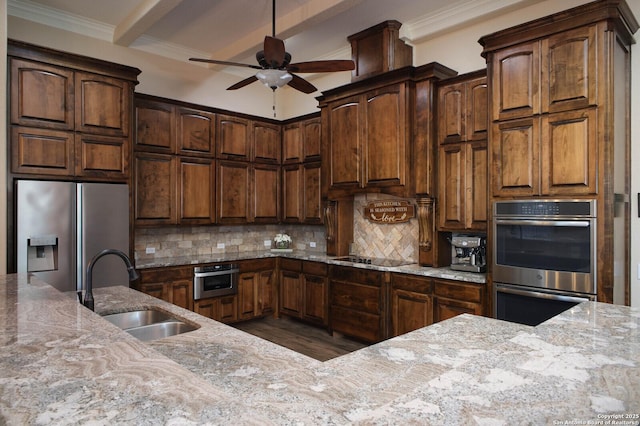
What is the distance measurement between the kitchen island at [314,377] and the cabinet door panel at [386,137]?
8.80 ft

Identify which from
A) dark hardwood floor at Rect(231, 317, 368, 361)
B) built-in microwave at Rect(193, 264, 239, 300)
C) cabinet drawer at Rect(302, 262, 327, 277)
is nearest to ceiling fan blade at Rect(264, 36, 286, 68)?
cabinet drawer at Rect(302, 262, 327, 277)

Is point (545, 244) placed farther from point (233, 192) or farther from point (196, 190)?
point (196, 190)

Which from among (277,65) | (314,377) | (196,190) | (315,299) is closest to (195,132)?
(196,190)

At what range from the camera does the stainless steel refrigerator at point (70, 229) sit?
3.42m

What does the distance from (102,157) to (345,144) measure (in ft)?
8.27

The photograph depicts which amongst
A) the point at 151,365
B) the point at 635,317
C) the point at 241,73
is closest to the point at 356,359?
the point at 151,365

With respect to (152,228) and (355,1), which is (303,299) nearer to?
(152,228)

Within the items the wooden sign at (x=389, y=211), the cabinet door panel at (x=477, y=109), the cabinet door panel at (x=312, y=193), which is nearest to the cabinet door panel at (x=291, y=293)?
the cabinet door panel at (x=312, y=193)

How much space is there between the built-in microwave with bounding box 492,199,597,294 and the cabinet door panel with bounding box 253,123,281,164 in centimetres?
334

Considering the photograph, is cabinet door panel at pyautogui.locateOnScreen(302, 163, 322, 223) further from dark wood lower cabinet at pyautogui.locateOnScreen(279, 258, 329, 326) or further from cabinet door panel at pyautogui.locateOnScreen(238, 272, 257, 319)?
cabinet door panel at pyautogui.locateOnScreen(238, 272, 257, 319)

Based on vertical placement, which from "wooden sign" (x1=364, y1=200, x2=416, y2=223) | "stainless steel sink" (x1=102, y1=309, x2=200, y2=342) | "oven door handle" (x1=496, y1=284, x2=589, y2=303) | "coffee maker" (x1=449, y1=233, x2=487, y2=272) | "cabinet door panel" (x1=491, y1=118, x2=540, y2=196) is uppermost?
"cabinet door panel" (x1=491, y1=118, x2=540, y2=196)

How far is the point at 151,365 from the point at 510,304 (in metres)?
2.93

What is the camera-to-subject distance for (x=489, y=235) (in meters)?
3.33

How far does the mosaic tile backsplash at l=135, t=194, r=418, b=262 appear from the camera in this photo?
476cm
